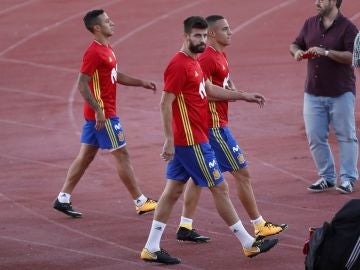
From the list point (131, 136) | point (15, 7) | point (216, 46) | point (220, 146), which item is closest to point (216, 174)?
point (220, 146)

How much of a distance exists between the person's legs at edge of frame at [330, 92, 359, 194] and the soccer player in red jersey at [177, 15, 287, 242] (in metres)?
2.01

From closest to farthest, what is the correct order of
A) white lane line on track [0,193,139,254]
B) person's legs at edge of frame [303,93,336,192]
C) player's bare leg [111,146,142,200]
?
white lane line on track [0,193,139,254]
player's bare leg [111,146,142,200]
person's legs at edge of frame [303,93,336,192]

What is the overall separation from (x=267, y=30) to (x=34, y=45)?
14.0 feet

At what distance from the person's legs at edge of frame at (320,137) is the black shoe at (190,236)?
2.25m

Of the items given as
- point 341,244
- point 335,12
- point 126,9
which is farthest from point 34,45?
point 341,244

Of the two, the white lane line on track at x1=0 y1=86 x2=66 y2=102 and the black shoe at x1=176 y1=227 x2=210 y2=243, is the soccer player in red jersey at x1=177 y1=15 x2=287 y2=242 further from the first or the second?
the white lane line on track at x1=0 y1=86 x2=66 y2=102

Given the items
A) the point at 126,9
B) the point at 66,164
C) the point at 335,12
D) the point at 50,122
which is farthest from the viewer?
the point at 126,9

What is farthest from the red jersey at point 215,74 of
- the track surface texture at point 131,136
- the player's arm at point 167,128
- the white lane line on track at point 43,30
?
the white lane line on track at point 43,30

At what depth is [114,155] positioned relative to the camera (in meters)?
11.2

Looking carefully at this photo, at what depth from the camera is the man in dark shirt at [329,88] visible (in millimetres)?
11570

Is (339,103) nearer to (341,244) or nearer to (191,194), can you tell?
(191,194)

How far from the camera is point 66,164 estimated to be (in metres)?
13.9

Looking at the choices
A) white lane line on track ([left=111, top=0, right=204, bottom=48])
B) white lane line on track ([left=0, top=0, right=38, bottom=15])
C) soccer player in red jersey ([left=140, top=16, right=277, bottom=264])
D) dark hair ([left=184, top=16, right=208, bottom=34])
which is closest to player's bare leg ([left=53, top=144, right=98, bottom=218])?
soccer player in red jersey ([left=140, top=16, right=277, bottom=264])

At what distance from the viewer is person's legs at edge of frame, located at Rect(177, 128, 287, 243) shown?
9.84m
